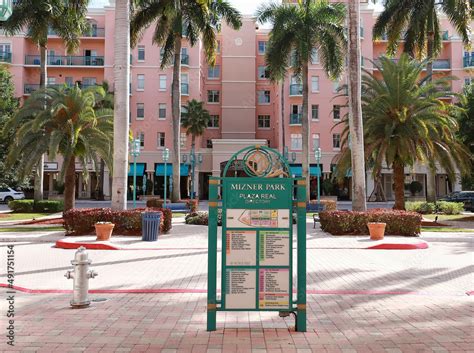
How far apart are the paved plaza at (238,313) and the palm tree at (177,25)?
17939mm

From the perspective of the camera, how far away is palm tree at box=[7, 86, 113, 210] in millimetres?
23109

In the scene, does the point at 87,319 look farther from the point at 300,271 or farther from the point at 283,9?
the point at 283,9

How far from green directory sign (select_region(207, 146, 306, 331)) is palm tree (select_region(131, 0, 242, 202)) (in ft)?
79.5

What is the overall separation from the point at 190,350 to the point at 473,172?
1209 inches

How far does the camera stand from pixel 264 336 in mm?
5730

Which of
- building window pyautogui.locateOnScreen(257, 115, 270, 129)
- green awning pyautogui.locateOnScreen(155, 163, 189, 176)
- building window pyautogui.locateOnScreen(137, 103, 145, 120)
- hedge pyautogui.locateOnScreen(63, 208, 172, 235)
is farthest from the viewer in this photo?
building window pyautogui.locateOnScreen(257, 115, 270, 129)

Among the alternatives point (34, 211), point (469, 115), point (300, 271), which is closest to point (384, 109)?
point (469, 115)

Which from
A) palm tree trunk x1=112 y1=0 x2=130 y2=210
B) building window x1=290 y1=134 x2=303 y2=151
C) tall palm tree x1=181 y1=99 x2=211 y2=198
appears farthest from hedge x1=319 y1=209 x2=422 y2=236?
building window x1=290 y1=134 x2=303 y2=151

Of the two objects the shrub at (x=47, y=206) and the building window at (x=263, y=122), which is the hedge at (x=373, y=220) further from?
the building window at (x=263, y=122)

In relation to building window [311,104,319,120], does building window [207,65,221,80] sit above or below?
above

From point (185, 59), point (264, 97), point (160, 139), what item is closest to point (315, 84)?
point (264, 97)

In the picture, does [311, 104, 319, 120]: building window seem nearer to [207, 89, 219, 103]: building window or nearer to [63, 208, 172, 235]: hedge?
[207, 89, 219, 103]: building window

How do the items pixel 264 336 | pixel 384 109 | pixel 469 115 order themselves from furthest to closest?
pixel 469 115 → pixel 384 109 → pixel 264 336

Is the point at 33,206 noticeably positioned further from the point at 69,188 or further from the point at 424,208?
the point at 424,208
